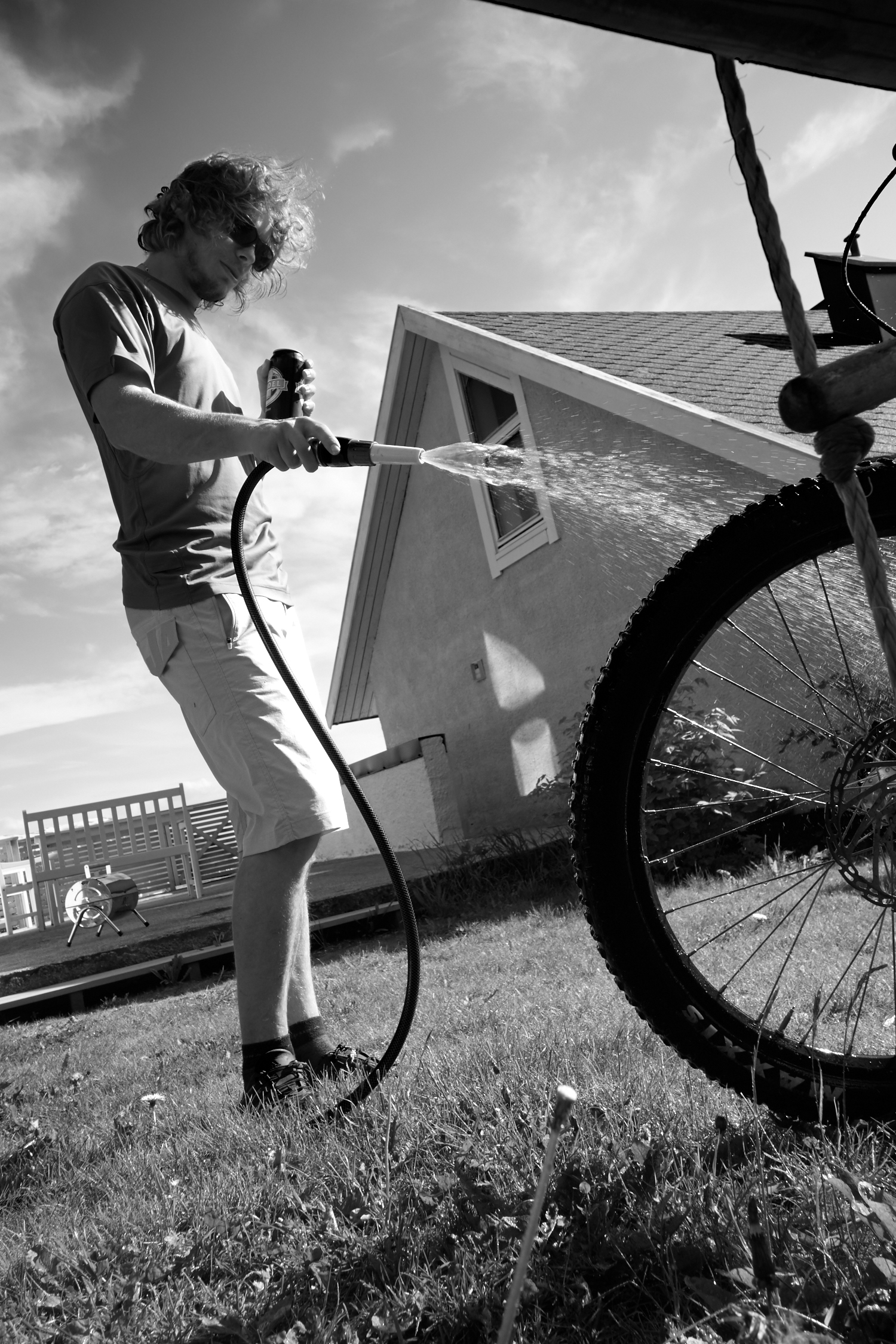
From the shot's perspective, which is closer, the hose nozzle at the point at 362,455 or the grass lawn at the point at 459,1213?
the grass lawn at the point at 459,1213

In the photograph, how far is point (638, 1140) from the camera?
1.51 meters

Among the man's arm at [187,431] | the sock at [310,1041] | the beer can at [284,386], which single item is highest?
the beer can at [284,386]

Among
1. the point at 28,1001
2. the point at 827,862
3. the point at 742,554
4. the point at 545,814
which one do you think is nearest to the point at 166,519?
the point at 742,554

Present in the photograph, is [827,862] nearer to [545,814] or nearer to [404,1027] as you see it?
[404,1027]

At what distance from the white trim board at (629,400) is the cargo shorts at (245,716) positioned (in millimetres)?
4100

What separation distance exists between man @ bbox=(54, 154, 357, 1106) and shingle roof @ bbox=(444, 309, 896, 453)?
512 centimetres

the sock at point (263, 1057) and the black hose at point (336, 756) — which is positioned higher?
the black hose at point (336, 756)

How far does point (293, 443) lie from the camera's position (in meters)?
2.05

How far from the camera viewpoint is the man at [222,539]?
7.23 ft

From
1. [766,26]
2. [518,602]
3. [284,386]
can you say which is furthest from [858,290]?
[766,26]

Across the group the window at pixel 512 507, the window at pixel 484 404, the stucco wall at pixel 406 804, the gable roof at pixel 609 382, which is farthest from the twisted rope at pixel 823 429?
the window at pixel 484 404

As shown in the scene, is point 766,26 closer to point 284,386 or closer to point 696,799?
point 284,386

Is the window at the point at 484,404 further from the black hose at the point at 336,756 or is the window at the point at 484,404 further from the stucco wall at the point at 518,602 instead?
the black hose at the point at 336,756

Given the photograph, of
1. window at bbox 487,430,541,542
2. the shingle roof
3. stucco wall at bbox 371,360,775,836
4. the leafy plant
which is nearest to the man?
the leafy plant
